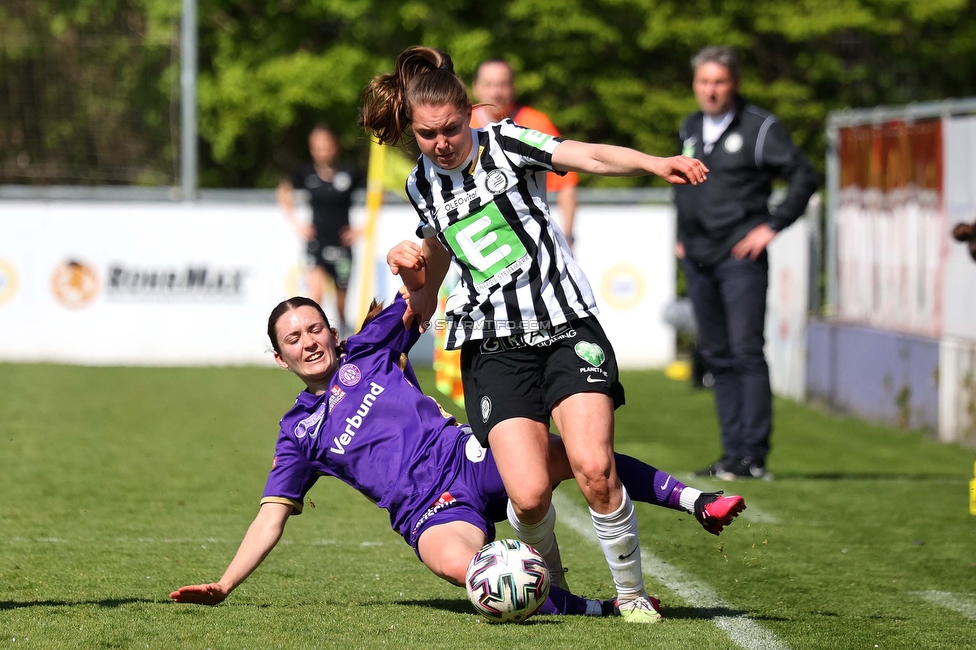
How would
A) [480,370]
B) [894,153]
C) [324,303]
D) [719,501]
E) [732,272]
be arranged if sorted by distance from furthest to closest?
[324,303], [894,153], [732,272], [480,370], [719,501]

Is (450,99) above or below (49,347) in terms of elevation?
above

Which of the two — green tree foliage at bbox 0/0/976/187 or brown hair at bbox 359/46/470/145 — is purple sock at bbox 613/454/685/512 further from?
green tree foliage at bbox 0/0/976/187

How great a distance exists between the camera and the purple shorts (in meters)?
4.70

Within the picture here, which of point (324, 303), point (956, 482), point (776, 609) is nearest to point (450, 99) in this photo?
point (776, 609)

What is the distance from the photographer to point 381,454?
15.7ft

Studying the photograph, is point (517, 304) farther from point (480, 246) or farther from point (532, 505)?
point (532, 505)

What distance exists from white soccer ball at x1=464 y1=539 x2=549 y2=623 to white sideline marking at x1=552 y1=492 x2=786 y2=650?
0.58 metres

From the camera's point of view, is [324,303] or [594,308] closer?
[594,308]

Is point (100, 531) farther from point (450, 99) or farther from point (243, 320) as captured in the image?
point (243, 320)

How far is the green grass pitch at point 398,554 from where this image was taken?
14.0ft

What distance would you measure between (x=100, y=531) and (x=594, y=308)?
256 cm

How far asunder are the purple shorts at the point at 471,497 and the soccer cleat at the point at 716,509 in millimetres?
685

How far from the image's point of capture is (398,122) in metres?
4.53

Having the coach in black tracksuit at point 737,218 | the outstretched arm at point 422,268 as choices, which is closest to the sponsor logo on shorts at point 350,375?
the outstretched arm at point 422,268
